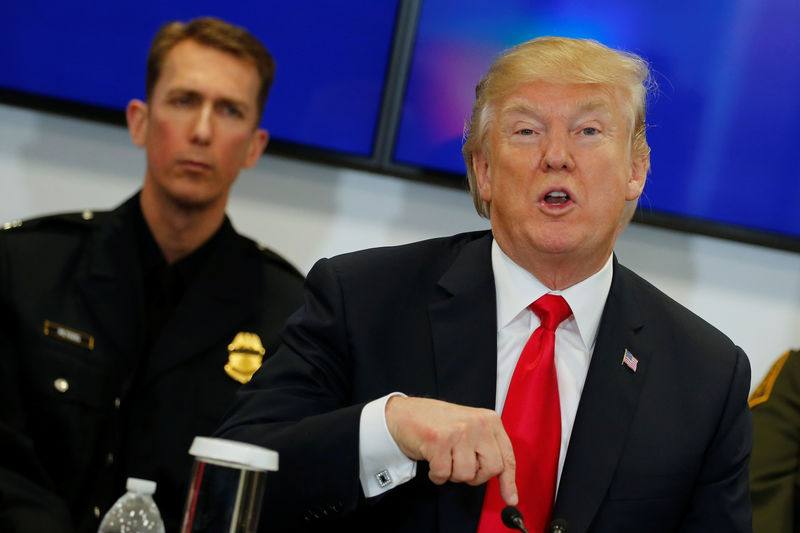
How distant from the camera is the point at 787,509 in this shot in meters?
2.42

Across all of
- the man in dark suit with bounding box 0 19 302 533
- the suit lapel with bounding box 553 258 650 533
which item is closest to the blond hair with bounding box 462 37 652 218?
the suit lapel with bounding box 553 258 650 533

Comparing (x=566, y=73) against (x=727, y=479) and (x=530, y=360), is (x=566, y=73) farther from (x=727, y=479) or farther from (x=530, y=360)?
(x=727, y=479)

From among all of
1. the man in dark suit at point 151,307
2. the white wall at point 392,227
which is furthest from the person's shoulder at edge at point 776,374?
the man in dark suit at point 151,307

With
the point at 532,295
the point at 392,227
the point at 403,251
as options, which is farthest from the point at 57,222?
the point at 532,295

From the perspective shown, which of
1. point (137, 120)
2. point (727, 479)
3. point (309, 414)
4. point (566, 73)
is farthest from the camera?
point (137, 120)

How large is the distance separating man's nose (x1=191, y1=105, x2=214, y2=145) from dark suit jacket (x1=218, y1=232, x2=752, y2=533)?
1025mm

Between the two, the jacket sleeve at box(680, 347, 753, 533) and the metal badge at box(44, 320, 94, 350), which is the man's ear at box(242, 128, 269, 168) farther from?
the jacket sleeve at box(680, 347, 753, 533)

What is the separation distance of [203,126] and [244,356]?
2.05ft

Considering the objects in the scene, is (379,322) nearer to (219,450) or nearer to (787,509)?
(219,450)

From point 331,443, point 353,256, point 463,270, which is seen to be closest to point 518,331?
point 463,270

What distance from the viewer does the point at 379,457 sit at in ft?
4.91

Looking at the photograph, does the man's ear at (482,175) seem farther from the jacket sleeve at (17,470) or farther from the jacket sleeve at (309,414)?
the jacket sleeve at (17,470)

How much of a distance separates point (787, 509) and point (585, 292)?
966mm

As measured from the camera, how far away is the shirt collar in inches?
71.6
